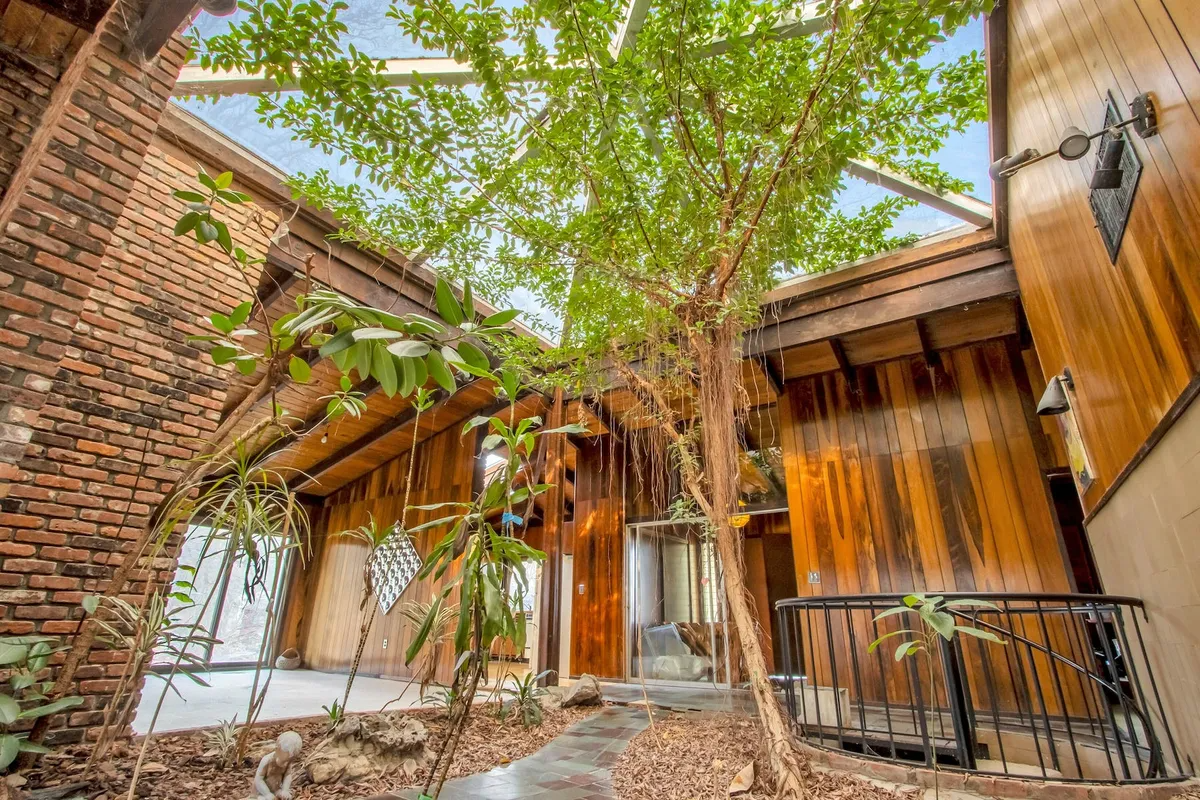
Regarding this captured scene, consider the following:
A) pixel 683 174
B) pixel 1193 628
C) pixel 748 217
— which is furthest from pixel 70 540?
pixel 1193 628

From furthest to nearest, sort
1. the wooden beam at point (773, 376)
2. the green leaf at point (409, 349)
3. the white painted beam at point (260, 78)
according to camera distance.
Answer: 1. the wooden beam at point (773, 376)
2. the white painted beam at point (260, 78)
3. the green leaf at point (409, 349)

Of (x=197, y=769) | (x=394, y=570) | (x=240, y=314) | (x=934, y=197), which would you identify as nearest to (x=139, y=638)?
(x=197, y=769)

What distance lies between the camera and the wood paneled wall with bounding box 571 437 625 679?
6.79m

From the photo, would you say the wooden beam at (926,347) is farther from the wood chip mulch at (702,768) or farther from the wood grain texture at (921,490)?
the wood chip mulch at (702,768)

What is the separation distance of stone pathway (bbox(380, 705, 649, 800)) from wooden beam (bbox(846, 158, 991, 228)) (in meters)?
4.32

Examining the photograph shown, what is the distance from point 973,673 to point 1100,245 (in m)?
3.65

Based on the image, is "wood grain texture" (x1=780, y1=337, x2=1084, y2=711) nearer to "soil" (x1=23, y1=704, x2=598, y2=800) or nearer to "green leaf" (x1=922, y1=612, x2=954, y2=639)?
"soil" (x1=23, y1=704, x2=598, y2=800)

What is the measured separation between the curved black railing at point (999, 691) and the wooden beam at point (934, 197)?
2.85m

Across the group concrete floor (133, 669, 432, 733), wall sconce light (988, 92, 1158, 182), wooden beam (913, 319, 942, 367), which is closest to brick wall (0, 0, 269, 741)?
concrete floor (133, 669, 432, 733)

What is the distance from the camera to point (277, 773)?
7.70 feet

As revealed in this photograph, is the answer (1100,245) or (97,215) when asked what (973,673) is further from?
(97,215)

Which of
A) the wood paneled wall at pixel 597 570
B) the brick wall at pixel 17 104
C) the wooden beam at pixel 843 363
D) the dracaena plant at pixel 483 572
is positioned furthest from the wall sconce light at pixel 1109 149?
the wood paneled wall at pixel 597 570

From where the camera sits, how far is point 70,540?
2.54 meters

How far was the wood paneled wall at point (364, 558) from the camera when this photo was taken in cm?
779
